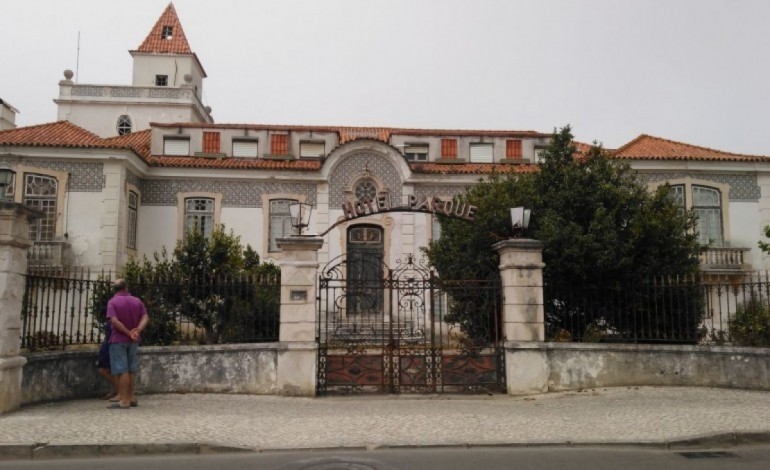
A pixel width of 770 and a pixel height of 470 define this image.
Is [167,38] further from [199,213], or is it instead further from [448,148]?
[448,148]

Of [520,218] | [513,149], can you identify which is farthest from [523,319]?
[513,149]

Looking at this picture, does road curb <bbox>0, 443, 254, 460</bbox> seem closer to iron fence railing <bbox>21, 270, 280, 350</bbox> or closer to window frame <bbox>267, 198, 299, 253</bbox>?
iron fence railing <bbox>21, 270, 280, 350</bbox>

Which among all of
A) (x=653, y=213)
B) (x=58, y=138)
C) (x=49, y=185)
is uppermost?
(x=58, y=138)

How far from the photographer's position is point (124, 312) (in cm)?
927

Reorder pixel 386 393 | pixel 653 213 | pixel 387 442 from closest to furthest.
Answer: pixel 387 442, pixel 386 393, pixel 653 213

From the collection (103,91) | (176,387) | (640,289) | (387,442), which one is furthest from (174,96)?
(387,442)

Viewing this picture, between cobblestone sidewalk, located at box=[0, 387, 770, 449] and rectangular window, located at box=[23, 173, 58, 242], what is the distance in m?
12.4

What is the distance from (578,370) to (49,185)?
1789 centimetres

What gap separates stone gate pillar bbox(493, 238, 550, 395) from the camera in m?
10.7

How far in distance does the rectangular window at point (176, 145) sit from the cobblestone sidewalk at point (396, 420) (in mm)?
15222

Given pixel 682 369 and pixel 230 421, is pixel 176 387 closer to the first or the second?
pixel 230 421

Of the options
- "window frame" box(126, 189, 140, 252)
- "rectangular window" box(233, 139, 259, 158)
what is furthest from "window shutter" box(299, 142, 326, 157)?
"window frame" box(126, 189, 140, 252)

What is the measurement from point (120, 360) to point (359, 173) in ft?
45.6

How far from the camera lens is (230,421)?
8273 millimetres
